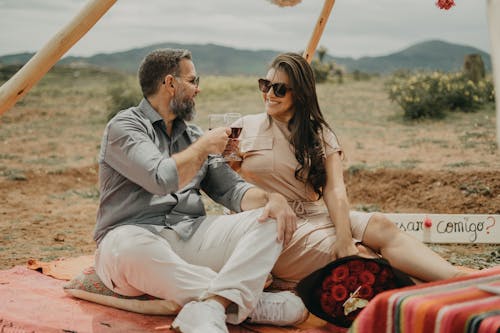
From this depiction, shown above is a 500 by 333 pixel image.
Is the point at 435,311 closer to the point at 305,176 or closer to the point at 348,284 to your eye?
the point at 348,284

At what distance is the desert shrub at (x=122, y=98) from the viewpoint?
688 inches

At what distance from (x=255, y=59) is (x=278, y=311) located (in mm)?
37887

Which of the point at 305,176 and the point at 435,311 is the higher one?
the point at 305,176

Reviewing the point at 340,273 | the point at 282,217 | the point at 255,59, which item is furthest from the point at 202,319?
the point at 255,59

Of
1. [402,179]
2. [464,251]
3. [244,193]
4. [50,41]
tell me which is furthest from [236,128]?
[402,179]

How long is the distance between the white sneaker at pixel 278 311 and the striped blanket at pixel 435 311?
3.99 feet

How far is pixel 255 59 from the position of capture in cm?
4081

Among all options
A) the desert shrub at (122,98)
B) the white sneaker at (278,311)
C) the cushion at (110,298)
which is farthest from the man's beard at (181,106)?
the desert shrub at (122,98)

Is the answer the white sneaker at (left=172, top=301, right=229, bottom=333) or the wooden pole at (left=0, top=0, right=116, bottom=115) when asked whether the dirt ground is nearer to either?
the wooden pole at (left=0, top=0, right=116, bottom=115)

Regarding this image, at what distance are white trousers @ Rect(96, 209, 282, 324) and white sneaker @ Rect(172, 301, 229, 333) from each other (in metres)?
0.09

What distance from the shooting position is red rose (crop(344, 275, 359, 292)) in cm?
358

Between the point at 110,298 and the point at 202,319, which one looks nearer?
the point at 202,319

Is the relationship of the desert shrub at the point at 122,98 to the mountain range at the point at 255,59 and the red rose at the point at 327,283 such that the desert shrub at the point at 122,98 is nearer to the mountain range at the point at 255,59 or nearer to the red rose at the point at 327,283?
the mountain range at the point at 255,59

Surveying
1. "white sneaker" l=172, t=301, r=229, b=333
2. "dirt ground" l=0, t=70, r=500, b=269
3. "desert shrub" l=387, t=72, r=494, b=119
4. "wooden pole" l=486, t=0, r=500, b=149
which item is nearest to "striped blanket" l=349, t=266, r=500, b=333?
"wooden pole" l=486, t=0, r=500, b=149
